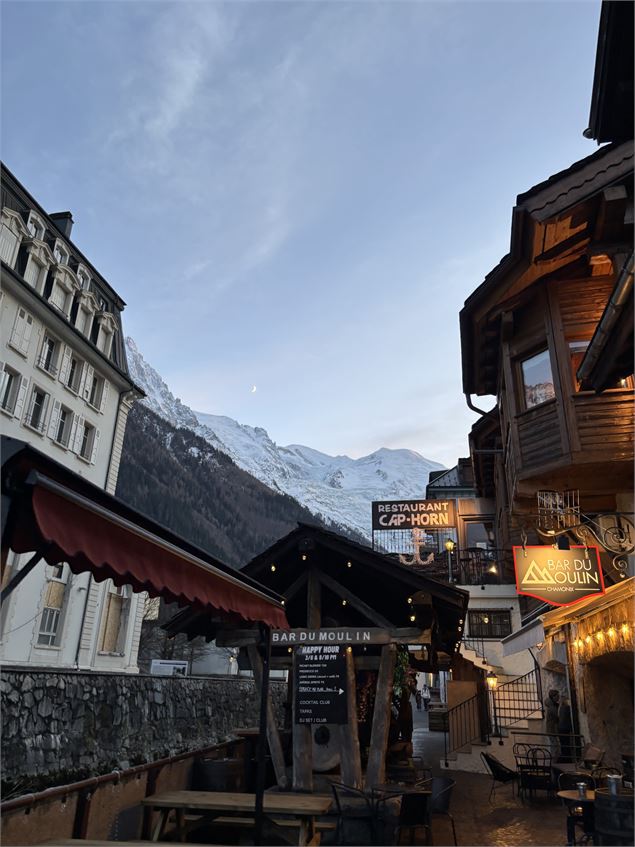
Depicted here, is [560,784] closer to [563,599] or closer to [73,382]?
[563,599]

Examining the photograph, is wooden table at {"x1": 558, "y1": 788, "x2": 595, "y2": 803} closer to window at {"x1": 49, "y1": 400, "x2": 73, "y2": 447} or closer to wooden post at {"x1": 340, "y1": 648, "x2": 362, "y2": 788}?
wooden post at {"x1": 340, "y1": 648, "x2": 362, "y2": 788}

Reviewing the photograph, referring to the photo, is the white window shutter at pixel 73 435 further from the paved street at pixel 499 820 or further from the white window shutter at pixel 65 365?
the paved street at pixel 499 820

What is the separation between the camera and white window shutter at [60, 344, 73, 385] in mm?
25641

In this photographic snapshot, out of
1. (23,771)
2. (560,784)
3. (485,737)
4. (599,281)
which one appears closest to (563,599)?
(560,784)

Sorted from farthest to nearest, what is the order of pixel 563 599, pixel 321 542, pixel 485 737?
pixel 485 737, pixel 321 542, pixel 563 599

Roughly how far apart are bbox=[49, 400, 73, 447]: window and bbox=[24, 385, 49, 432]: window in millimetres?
400

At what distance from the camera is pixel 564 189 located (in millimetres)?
10641

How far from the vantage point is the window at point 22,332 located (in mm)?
22844

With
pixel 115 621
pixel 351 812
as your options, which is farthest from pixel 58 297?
pixel 351 812

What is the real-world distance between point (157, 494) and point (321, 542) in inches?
3303

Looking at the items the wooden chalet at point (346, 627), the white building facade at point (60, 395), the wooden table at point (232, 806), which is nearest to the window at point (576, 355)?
the wooden chalet at point (346, 627)

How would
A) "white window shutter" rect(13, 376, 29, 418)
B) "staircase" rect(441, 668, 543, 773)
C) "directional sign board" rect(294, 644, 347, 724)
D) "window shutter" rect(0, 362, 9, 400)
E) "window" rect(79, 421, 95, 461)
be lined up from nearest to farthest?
1. "directional sign board" rect(294, 644, 347, 724)
2. "staircase" rect(441, 668, 543, 773)
3. "window shutter" rect(0, 362, 9, 400)
4. "white window shutter" rect(13, 376, 29, 418)
5. "window" rect(79, 421, 95, 461)

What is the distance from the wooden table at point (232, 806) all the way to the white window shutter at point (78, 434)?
67.3 ft

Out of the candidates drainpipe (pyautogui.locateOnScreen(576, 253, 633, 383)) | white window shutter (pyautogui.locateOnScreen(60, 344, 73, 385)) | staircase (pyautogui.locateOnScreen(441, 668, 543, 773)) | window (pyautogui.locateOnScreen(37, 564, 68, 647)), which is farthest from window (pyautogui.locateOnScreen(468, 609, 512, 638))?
drainpipe (pyautogui.locateOnScreen(576, 253, 633, 383))
